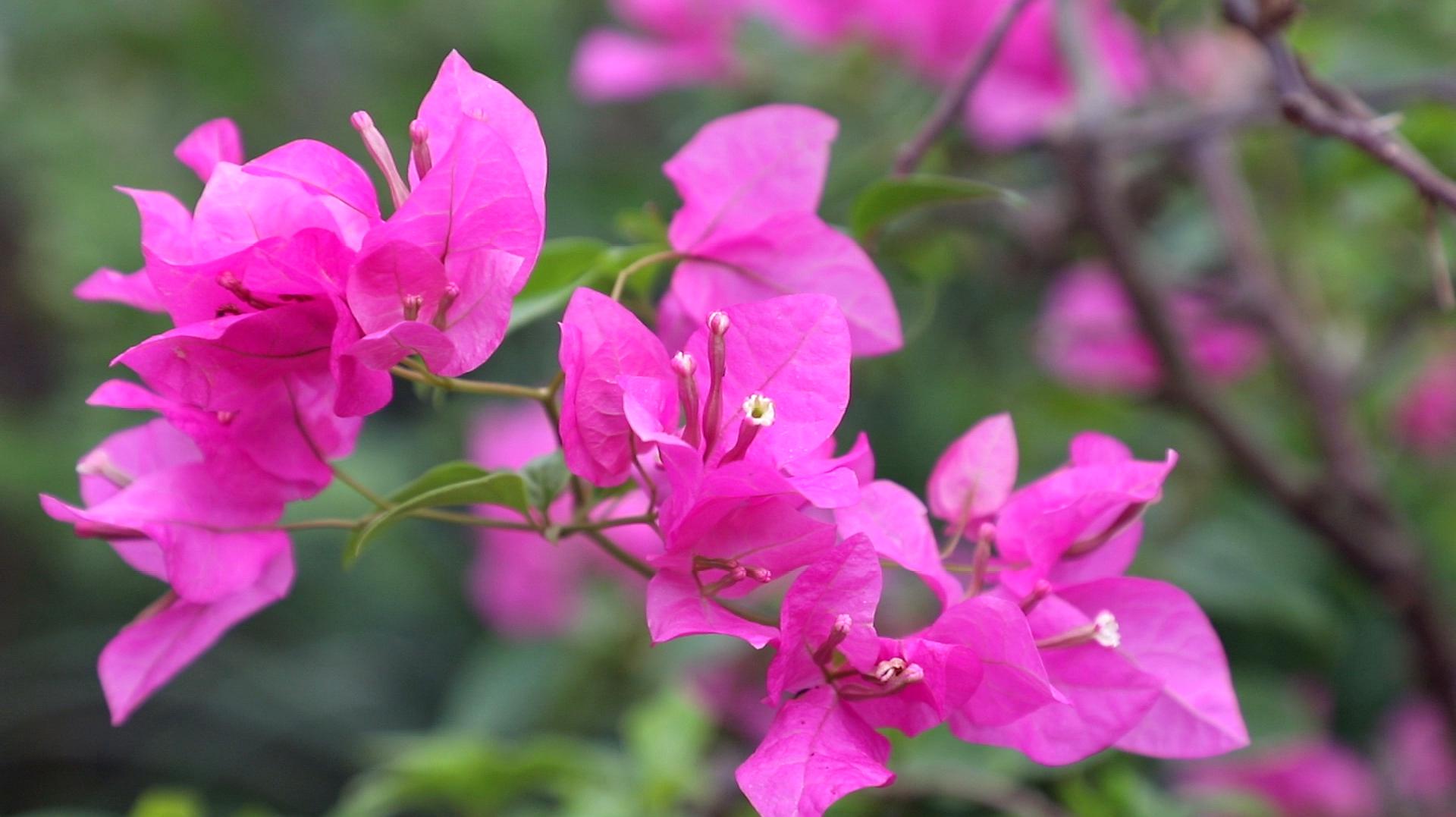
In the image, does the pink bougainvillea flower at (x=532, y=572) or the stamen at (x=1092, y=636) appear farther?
the pink bougainvillea flower at (x=532, y=572)

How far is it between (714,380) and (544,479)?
91 mm

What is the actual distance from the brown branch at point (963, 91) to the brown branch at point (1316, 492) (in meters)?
0.32

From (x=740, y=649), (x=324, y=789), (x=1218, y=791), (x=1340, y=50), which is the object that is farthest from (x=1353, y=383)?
(x=324, y=789)

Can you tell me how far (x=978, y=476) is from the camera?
421 mm

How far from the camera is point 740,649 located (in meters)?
1.10

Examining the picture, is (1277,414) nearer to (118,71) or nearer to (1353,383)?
(1353,383)

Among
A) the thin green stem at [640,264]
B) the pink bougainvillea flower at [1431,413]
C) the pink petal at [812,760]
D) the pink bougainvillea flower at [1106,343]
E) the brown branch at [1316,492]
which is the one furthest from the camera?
the pink bougainvillea flower at [1431,413]

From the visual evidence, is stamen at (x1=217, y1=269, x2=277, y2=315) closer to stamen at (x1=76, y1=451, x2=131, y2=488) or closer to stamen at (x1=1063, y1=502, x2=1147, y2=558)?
stamen at (x1=76, y1=451, x2=131, y2=488)

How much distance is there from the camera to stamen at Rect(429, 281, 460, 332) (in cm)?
36

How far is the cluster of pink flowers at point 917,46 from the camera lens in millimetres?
921

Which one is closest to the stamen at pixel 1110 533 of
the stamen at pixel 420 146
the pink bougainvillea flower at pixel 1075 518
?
the pink bougainvillea flower at pixel 1075 518

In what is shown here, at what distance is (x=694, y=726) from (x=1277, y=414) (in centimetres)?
78

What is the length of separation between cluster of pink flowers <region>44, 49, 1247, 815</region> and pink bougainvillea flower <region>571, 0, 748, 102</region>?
684 mm

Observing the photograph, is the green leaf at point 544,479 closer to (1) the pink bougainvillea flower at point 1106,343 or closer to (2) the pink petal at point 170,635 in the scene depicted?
(2) the pink petal at point 170,635
